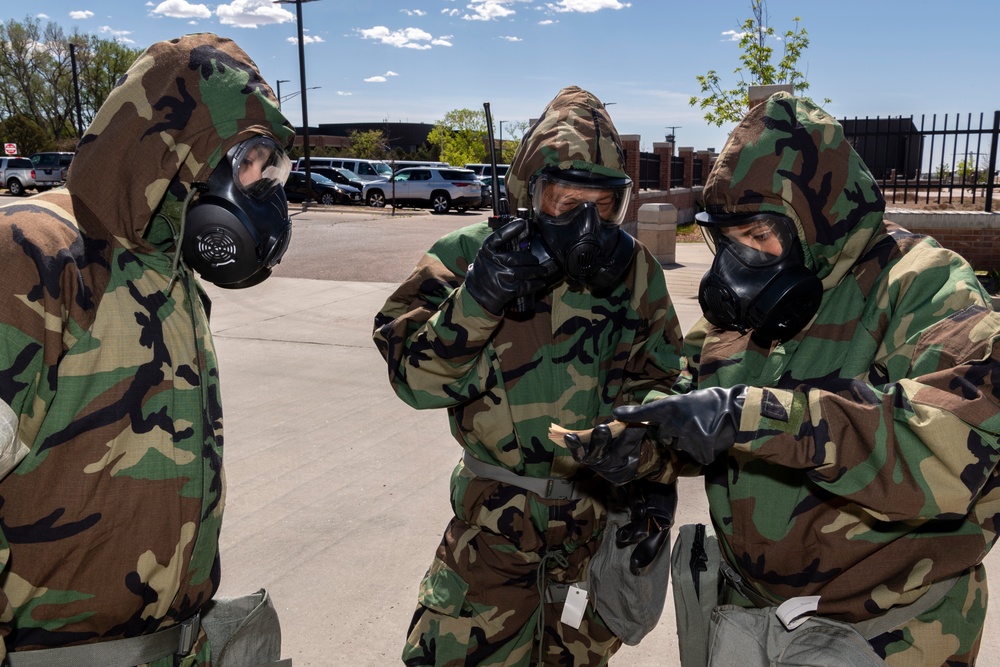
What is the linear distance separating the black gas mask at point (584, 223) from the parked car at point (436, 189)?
23229mm

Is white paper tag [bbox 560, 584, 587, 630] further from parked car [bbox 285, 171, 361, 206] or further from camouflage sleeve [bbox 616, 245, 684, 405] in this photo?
parked car [bbox 285, 171, 361, 206]

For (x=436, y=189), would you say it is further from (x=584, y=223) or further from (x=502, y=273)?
(x=502, y=273)

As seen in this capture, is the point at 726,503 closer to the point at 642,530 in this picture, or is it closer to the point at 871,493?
the point at 642,530

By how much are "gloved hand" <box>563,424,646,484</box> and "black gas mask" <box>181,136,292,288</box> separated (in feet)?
3.06

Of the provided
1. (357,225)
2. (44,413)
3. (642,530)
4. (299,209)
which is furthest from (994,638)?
(299,209)

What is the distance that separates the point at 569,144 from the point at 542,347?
626 millimetres

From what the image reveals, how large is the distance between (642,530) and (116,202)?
1666 mm

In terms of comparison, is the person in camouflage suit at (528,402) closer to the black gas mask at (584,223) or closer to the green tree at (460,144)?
the black gas mask at (584,223)

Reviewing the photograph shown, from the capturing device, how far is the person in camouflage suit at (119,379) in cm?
176

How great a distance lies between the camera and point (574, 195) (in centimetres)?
264

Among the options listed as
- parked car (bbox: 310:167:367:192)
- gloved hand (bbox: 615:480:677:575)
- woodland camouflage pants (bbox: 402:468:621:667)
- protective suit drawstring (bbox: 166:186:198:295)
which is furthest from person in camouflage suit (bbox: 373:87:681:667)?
parked car (bbox: 310:167:367:192)

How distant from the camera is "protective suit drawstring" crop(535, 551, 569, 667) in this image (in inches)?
105

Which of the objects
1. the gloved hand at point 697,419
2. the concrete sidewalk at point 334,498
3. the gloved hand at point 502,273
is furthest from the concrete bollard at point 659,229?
the gloved hand at point 697,419

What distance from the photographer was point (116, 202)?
6.49ft
